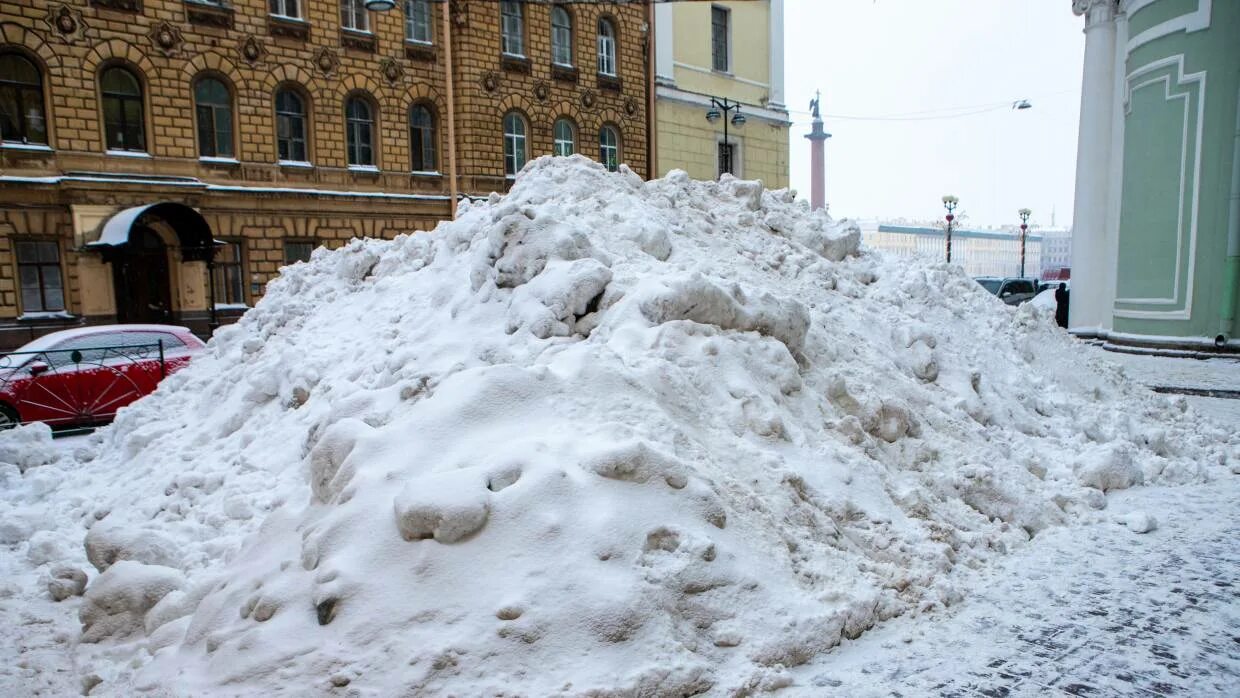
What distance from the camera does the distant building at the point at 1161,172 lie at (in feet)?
39.9

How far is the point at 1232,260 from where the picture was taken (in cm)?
1203

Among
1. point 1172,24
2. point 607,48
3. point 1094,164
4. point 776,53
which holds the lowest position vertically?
point 1094,164

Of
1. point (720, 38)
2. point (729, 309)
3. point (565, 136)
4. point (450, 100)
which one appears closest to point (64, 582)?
point (729, 309)

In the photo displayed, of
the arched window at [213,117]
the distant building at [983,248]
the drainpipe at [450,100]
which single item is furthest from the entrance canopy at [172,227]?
the distant building at [983,248]

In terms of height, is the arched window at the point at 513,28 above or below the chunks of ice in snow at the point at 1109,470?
above

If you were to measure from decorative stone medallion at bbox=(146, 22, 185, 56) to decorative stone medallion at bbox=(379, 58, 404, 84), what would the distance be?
4.60 metres

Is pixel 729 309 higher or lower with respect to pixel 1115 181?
lower

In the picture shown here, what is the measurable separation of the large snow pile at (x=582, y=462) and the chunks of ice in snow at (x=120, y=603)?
14 millimetres

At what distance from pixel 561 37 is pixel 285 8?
25.1ft

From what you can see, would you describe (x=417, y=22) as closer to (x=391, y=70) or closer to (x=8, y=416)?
(x=391, y=70)

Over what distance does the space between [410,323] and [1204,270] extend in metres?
12.8

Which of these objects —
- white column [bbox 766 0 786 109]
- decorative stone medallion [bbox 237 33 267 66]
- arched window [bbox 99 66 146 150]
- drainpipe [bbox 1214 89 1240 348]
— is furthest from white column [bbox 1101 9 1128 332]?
arched window [bbox 99 66 146 150]

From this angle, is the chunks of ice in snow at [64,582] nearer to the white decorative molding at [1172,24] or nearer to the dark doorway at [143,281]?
the dark doorway at [143,281]

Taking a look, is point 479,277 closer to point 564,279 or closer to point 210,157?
point 564,279
